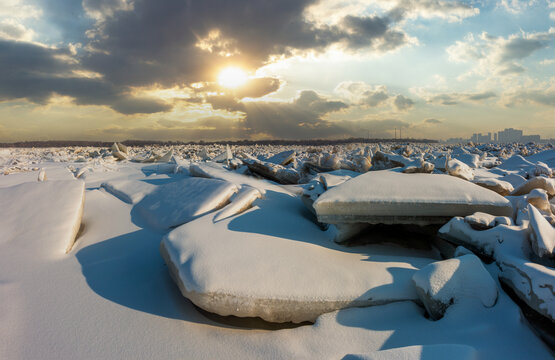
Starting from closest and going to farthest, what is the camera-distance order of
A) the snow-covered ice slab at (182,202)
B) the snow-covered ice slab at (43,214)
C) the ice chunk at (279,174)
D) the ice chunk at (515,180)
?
the snow-covered ice slab at (43,214)
the snow-covered ice slab at (182,202)
the ice chunk at (515,180)
the ice chunk at (279,174)

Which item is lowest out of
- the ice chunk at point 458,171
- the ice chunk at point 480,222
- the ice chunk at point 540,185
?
the ice chunk at point 480,222

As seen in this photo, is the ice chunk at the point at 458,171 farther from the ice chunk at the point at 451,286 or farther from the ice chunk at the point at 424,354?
the ice chunk at the point at 424,354

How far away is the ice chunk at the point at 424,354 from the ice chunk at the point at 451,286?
0.29 metres

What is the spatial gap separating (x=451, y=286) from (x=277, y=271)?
76cm

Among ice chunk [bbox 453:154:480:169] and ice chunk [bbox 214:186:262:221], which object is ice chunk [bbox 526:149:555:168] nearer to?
ice chunk [bbox 453:154:480:169]

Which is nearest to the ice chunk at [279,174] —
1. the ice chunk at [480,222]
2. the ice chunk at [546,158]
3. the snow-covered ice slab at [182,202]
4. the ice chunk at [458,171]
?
the snow-covered ice slab at [182,202]

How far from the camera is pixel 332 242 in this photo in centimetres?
183

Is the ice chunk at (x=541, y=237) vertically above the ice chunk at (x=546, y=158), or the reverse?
the ice chunk at (x=541, y=237)

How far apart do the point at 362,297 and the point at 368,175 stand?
1.05m

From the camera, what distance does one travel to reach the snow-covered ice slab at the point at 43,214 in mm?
1885

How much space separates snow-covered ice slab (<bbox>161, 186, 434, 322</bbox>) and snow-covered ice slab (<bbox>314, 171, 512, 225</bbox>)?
7.9 inches

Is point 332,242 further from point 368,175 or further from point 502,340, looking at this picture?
point 502,340

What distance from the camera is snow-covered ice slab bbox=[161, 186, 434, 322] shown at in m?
1.25

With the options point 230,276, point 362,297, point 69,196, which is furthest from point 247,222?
point 69,196
